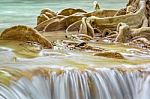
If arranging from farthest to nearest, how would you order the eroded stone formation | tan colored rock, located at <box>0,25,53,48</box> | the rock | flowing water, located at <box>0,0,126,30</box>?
flowing water, located at <box>0,0,126,30</box>, the eroded stone formation, tan colored rock, located at <box>0,25,53,48</box>, the rock

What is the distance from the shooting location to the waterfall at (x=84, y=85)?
21.8ft

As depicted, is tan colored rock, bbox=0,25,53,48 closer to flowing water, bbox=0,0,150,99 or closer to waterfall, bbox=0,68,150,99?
flowing water, bbox=0,0,150,99

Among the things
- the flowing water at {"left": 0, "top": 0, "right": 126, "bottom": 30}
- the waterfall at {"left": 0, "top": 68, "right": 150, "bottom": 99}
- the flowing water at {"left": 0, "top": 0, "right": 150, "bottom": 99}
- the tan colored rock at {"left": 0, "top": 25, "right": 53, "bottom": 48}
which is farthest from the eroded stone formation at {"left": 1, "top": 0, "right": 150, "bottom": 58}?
the flowing water at {"left": 0, "top": 0, "right": 126, "bottom": 30}

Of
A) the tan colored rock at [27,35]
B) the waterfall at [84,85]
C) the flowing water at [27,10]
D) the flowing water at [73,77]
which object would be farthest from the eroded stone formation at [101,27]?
the flowing water at [27,10]

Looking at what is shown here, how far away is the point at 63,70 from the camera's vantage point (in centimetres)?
729

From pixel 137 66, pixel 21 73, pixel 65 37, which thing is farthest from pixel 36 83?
pixel 65 37

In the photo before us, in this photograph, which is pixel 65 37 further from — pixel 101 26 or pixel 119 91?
pixel 119 91

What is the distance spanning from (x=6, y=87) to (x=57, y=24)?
748cm

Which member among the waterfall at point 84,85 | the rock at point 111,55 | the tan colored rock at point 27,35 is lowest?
the waterfall at point 84,85

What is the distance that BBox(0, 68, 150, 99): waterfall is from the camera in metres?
6.66

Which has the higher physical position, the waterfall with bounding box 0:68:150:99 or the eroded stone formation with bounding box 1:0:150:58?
the eroded stone formation with bounding box 1:0:150:58

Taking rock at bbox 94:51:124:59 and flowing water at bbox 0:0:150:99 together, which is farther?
rock at bbox 94:51:124:59

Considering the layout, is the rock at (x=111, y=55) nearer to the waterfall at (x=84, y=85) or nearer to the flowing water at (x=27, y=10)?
the waterfall at (x=84, y=85)

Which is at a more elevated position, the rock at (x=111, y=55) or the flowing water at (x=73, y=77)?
the rock at (x=111, y=55)
